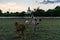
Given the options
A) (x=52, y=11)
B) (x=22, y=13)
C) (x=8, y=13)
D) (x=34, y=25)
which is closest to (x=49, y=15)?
(x=52, y=11)

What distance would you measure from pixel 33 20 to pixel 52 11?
66.6 feet

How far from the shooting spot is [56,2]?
134 feet

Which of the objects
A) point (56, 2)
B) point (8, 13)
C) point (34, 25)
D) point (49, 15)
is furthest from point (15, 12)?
point (34, 25)

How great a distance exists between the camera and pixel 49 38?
41.8 feet

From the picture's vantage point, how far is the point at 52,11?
34.7m

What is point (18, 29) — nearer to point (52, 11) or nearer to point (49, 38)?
point (49, 38)

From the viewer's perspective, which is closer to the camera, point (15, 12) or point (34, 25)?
point (34, 25)

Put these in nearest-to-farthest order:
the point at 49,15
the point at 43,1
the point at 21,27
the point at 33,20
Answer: the point at 21,27
the point at 33,20
the point at 49,15
the point at 43,1

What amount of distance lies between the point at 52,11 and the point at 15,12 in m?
5.47

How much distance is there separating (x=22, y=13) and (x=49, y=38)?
21.9 meters

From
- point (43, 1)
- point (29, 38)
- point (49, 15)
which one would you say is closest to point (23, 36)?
point (29, 38)

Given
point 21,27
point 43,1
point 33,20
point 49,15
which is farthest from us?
point 43,1

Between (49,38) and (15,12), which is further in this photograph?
(15,12)

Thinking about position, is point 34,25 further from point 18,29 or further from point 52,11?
point 52,11
